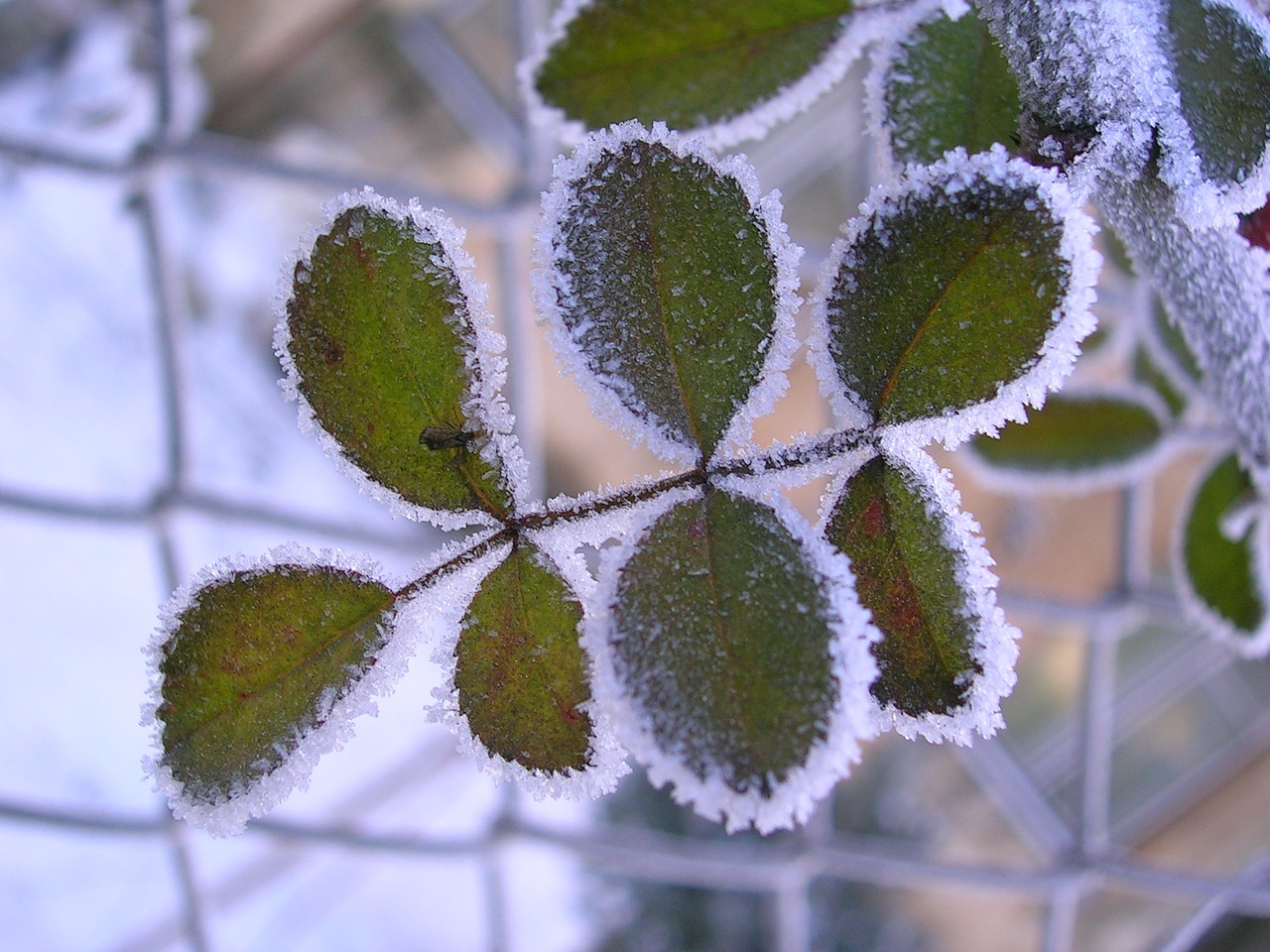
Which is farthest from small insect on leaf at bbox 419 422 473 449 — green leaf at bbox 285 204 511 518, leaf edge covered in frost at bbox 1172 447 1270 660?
leaf edge covered in frost at bbox 1172 447 1270 660

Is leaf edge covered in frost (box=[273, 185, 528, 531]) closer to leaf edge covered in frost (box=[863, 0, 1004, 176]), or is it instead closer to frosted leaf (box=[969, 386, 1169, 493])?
leaf edge covered in frost (box=[863, 0, 1004, 176])

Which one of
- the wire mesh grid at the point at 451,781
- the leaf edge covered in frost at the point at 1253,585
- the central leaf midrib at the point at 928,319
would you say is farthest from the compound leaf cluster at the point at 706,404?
the wire mesh grid at the point at 451,781

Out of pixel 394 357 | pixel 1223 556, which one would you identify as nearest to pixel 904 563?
pixel 394 357

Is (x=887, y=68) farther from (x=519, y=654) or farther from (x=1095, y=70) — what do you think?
(x=519, y=654)

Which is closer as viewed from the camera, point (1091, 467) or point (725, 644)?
point (725, 644)

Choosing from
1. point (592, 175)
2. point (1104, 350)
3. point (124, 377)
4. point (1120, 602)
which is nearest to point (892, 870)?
point (1120, 602)

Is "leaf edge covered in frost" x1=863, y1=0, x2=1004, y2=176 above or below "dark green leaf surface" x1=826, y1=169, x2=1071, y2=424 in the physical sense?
above

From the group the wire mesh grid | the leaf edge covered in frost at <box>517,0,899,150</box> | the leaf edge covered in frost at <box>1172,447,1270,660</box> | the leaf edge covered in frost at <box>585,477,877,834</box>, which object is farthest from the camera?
the wire mesh grid
